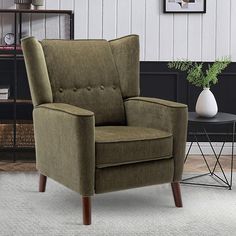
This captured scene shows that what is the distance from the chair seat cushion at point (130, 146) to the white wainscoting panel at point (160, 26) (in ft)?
6.38

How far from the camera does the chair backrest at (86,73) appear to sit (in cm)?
356

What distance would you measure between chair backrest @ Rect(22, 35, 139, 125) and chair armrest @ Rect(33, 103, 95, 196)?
0.22 meters

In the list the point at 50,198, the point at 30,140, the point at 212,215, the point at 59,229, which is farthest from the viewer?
the point at 30,140

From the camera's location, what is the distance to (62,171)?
3303mm

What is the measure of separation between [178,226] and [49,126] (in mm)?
961

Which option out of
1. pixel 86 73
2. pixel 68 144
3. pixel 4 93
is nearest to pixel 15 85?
pixel 4 93

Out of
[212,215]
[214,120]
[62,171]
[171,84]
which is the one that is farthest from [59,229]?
[171,84]

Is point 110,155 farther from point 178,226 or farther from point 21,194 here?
point 21,194

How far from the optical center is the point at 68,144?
125 inches

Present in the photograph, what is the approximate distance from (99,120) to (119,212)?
2.28 feet

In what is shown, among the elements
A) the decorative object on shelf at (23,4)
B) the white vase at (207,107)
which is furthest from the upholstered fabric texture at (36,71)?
the decorative object on shelf at (23,4)

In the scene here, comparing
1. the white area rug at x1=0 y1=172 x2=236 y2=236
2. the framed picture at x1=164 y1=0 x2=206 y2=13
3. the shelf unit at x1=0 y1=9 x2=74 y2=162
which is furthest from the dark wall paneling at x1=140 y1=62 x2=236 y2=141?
the white area rug at x1=0 y1=172 x2=236 y2=236

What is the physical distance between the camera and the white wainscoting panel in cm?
519

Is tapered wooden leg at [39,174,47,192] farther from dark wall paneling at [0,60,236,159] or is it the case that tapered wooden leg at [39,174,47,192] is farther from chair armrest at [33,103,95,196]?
dark wall paneling at [0,60,236,159]
